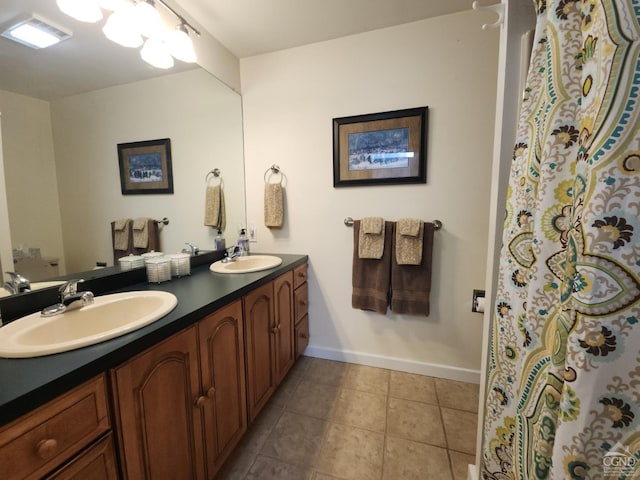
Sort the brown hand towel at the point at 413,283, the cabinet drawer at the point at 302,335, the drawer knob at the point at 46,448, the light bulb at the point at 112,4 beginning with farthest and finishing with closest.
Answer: the cabinet drawer at the point at 302,335, the brown hand towel at the point at 413,283, the light bulb at the point at 112,4, the drawer knob at the point at 46,448

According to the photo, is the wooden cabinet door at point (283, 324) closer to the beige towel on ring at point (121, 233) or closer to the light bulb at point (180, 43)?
the beige towel on ring at point (121, 233)

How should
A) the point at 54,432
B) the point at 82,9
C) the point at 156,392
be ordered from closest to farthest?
the point at 54,432 < the point at 156,392 < the point at 82,9

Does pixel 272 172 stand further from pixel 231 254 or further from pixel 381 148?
pixel 381 148

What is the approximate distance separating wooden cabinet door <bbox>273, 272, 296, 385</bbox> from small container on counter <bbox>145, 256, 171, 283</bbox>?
0.57 meters

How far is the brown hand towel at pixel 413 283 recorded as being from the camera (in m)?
1.70

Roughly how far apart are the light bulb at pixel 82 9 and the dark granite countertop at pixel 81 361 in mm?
1250

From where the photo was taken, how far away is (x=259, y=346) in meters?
1.39

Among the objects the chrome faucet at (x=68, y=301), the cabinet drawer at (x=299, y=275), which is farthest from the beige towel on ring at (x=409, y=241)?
the chrome faucet at (x=68, y=301)

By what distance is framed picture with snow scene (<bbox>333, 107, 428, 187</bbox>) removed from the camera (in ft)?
5.52

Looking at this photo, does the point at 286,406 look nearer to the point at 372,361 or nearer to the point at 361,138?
the point at 372,361

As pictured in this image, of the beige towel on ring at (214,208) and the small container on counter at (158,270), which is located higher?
the beige towel on ring at (214,208)

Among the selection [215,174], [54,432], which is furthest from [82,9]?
[54,432]

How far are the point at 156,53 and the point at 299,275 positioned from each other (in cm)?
158

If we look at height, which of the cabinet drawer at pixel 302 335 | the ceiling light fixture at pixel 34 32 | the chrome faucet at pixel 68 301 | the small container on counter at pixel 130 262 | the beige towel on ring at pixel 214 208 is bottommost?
the cabinet drawer at pixel 302 335
